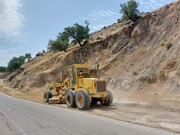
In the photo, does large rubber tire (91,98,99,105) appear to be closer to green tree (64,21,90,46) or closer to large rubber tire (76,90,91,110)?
large rubber tire (76,90,91,110)

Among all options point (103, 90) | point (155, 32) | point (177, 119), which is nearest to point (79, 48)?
point (155, 32)

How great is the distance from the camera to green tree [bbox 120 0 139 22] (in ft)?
135

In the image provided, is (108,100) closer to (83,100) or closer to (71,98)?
(83,100)

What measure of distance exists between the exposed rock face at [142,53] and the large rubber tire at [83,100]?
9493mm

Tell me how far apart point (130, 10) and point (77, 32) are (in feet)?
52.3

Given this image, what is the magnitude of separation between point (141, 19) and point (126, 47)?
500 centimetres

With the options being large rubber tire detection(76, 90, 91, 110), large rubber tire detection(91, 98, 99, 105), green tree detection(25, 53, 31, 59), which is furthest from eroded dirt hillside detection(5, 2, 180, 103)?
green tree detection(25, 53, 31, 59)

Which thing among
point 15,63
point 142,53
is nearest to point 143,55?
point 142,53

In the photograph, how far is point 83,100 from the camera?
57.5ft

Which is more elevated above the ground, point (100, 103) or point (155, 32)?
point (155, 32)

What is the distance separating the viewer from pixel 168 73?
26.4 meters

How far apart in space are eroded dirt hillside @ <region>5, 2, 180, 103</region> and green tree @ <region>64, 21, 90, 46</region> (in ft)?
9.21

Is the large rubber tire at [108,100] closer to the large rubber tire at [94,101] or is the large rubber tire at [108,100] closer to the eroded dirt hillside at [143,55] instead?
the large rubber tire at [94,101]

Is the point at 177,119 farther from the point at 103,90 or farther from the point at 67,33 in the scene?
the point at 67,33
